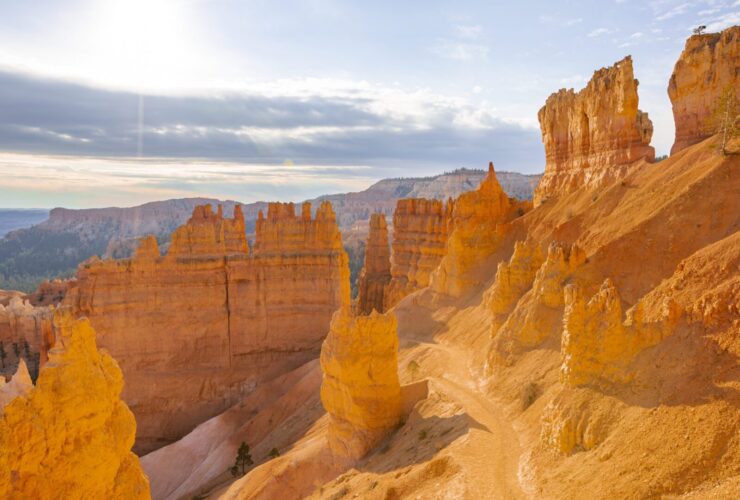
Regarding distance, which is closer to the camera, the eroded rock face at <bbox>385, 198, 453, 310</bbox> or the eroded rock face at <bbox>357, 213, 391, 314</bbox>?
the eroded rock face at <bbox>385, 198, 453, 310</bbox>

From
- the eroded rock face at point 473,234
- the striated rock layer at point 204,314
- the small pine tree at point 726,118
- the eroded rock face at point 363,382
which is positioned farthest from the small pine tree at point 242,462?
the small pine tree at point 726,118

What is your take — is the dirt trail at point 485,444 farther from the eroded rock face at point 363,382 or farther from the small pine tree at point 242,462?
the small pine tree at point 242,462

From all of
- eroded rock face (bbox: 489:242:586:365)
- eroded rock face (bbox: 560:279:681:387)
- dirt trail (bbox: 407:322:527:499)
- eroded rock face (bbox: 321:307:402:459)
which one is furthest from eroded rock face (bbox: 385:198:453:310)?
eroded rock face (bbox: 560:279:681:387)

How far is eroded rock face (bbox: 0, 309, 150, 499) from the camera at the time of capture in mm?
15203

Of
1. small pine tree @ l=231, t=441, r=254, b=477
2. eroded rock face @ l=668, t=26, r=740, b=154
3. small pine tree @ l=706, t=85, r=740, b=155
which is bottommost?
small pine tree @ l=231, t=441, r=254, b=477

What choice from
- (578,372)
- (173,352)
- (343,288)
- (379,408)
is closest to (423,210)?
(343,288)

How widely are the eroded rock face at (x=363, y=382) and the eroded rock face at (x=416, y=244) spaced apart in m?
34.1

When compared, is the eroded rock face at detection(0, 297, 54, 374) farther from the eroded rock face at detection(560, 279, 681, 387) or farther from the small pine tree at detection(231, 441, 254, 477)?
the eroded rock face at detection(560, 279, 681, 387)

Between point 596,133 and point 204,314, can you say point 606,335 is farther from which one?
point 204,314

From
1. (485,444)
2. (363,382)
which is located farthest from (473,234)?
(485,444)

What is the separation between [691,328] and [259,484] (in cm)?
2107

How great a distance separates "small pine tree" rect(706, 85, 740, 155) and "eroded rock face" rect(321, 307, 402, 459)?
61.8 feet

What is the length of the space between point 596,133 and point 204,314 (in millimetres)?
35667

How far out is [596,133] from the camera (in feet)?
132
